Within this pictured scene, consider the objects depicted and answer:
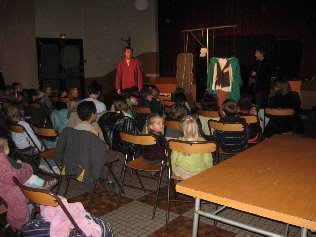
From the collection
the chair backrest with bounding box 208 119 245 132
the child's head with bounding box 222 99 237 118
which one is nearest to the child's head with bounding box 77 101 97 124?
the chair backrest with bounding box 208 119 245 132

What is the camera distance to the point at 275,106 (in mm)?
4652

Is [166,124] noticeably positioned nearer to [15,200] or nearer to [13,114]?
[13,114]

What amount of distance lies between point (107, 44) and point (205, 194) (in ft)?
30.2

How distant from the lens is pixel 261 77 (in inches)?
244

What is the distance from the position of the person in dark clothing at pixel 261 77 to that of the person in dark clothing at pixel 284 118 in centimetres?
156

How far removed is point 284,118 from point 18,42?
709cm

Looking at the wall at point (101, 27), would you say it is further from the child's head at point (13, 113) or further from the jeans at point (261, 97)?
the jeans at point (261, 97)

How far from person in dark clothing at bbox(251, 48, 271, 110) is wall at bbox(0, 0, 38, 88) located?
5.48 meters

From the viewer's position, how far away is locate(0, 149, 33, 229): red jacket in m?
2.31

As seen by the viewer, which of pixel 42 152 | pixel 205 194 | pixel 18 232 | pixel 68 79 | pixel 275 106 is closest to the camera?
pixel 205 194

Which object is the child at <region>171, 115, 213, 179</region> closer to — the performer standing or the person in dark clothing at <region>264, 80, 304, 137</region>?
the person in dark clothing at <region>264, 80, 304, 137</region>

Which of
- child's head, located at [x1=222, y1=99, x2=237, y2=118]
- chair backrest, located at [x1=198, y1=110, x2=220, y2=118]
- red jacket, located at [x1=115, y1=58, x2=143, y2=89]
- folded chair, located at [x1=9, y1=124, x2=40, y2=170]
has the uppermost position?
red jacket, located at [x1=115, y1=58, x2=143, y2=89]

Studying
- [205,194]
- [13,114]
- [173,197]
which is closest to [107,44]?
[13,114]

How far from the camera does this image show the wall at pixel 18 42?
852 centimetres
